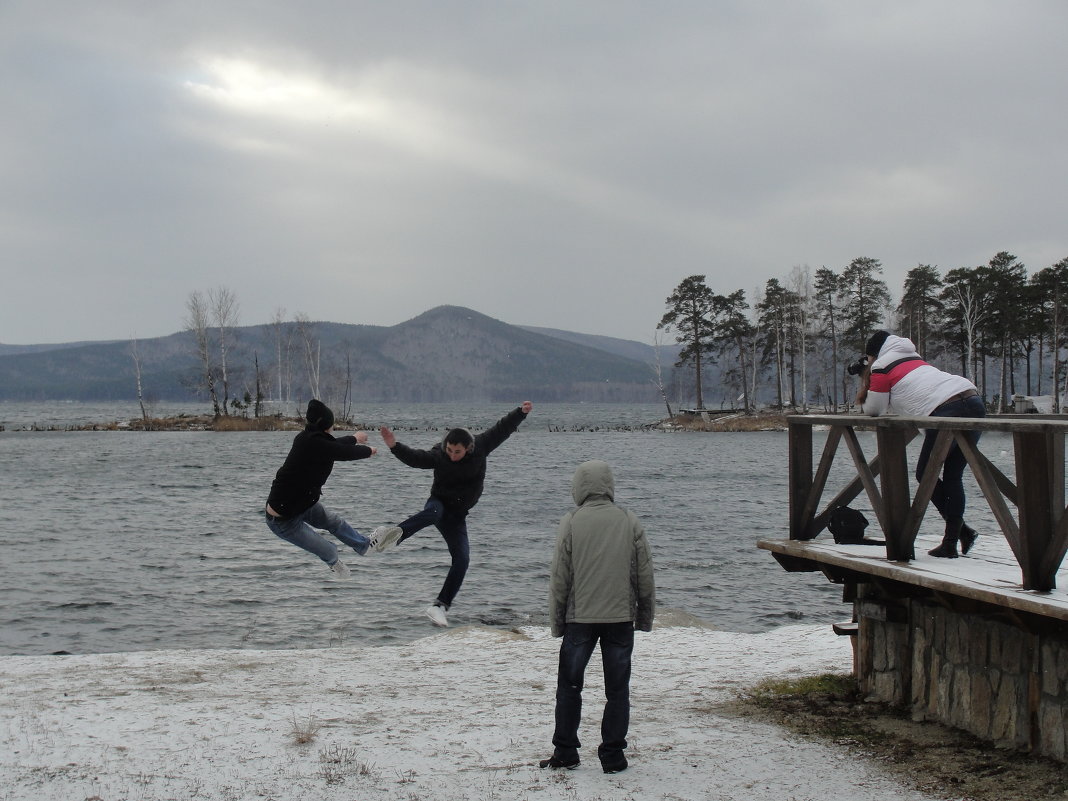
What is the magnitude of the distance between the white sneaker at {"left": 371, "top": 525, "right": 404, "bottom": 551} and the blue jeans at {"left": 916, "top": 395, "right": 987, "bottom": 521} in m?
5.04

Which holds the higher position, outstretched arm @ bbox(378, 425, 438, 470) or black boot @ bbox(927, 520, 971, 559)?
outstretched arm @ bbox(378, 425, 438, 470)

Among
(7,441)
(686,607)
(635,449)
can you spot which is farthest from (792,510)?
(7,441)

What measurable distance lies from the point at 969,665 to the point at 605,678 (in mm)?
3164

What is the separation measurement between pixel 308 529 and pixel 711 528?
22708 millimetres

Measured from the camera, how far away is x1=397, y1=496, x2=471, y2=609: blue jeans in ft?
31.7

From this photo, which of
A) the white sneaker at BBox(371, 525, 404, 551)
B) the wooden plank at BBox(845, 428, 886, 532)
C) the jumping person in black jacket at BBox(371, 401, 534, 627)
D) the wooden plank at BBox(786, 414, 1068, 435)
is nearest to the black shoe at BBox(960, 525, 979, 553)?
the wooden plank at BBox(845, 428, 886, 532)

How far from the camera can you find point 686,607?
725 inches

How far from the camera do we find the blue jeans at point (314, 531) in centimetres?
952

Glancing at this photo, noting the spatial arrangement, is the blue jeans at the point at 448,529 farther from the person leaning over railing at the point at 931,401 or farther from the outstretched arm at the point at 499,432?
the person leaning over railing at the point at 931,401

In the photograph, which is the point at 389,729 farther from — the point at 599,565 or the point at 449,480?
the point at 599,565

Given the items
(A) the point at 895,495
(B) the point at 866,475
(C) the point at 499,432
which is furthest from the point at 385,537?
(A) the point at 895,495

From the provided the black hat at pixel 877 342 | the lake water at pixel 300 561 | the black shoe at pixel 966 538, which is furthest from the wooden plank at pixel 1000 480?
the lake water at pixel 300 561

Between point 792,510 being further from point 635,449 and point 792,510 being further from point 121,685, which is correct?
point 635,449

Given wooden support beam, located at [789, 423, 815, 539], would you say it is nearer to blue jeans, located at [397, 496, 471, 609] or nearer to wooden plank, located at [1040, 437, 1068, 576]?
wooden plank, located at [1040, 437, 1068, 576]
